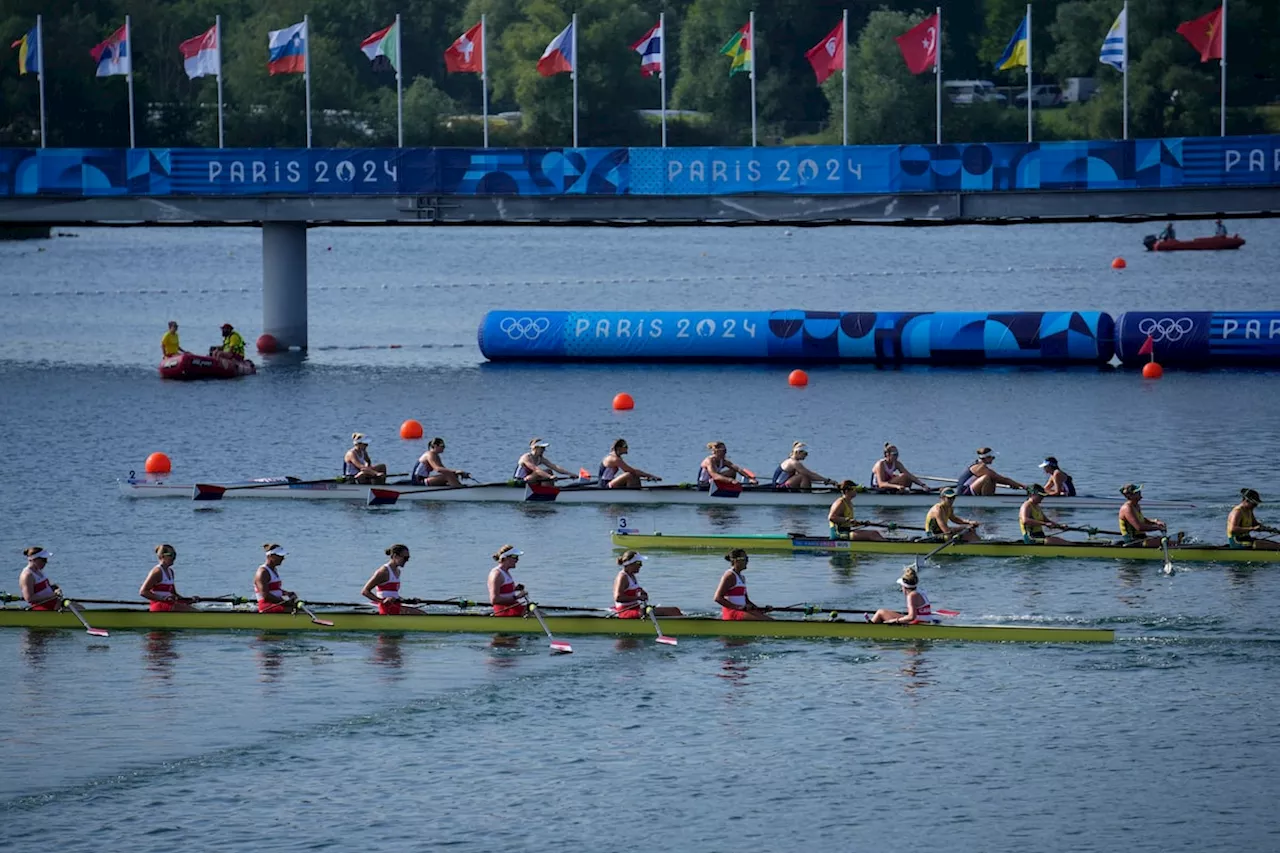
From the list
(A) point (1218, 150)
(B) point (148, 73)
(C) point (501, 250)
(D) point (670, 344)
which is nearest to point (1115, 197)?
(A) point (1218, 150)

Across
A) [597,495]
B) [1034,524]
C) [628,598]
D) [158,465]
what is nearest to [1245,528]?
[1034,524]

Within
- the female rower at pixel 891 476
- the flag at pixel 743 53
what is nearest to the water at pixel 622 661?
the female rower at pixel 891 476

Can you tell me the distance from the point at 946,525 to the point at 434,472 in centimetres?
1310

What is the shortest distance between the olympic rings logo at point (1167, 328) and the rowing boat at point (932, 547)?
29830 mm

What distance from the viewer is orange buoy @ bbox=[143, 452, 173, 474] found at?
53938mm

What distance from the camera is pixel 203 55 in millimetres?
74750

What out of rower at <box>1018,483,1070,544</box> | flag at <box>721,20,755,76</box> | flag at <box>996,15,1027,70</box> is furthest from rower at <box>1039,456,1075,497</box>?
flag at <box>721,20,755,76</box>

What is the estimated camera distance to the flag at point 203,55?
74.5 meters

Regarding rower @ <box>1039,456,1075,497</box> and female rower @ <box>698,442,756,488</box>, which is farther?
female rower @ <box>698,442,756,488</box>

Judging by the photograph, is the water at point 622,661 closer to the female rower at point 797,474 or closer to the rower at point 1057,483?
the female rower at point 797,474

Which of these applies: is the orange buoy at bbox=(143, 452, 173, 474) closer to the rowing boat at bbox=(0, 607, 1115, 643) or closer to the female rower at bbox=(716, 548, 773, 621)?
the rowing boat at bbox=(0, 607, 1115, 643)

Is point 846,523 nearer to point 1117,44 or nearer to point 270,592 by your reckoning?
point 270,592

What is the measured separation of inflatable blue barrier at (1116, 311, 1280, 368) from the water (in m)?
1.71

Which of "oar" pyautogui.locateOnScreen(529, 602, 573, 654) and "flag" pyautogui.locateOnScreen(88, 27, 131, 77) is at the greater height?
"flag" pyautogui.locateOnScreen(88, 27, 131, 77)
